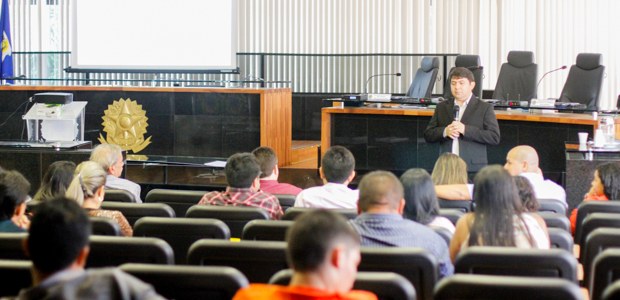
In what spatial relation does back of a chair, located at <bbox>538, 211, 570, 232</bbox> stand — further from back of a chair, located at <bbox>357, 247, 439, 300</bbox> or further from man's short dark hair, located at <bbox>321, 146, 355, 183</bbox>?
back of a chair, located at <bbox>357, 247, 439, 300</bbox>

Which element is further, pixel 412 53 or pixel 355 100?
pixel 412 53

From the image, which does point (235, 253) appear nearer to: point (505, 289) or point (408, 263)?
point (408, 263)

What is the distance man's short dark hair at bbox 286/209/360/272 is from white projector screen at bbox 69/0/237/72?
989 centimetres

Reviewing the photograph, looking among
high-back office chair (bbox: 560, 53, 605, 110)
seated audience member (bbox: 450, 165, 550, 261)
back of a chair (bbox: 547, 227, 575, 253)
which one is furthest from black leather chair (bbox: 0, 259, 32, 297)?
high-back office chair (bbox: 560, 53, 605, 110)

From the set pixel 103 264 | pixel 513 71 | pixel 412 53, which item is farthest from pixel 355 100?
pixel 103 264

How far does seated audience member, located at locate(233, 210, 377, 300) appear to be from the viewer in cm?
241

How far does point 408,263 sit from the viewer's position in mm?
3189

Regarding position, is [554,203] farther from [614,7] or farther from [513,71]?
[614,7]

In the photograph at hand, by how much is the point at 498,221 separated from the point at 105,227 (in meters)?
1.59

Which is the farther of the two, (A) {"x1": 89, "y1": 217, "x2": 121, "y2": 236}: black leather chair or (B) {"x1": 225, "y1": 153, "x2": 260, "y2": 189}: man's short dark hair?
(B) {"x1": 225, "y1": 153, "x2": 260, "y2": 189}: man's short dark hair

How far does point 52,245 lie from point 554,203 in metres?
3.29

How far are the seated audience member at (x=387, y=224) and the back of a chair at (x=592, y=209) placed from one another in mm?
1406

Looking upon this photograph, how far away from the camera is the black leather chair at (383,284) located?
275 centimetres

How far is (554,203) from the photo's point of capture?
509cm
